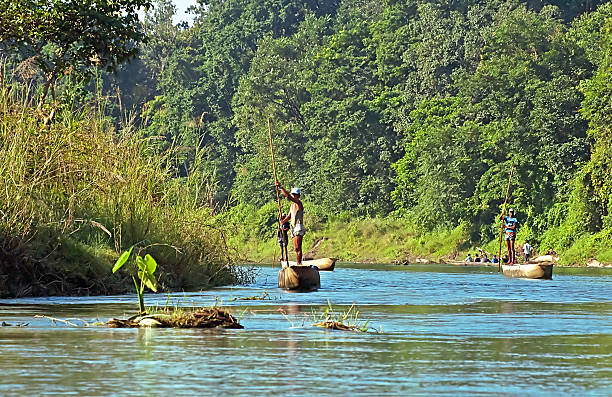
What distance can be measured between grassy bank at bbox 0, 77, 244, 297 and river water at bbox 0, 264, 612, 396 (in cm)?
114

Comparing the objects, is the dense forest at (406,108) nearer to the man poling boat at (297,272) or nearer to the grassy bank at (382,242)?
the grassy bank at (382,242)

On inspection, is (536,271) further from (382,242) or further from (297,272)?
(382,242)

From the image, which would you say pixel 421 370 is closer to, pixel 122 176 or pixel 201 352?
pixel 201 352

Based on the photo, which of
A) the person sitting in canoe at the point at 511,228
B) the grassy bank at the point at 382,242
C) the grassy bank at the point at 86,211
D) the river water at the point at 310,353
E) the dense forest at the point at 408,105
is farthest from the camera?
the dense forest at the point at 408,105

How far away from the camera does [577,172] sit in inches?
2463

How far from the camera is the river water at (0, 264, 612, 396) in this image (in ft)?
35.0

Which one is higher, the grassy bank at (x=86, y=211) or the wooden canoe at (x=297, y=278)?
the grassy bank at (x=86, y=211)

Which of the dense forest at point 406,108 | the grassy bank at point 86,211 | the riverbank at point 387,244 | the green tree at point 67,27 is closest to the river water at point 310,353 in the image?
the grassy bank at point 86,211

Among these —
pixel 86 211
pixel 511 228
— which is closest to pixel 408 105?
pixel 511 228

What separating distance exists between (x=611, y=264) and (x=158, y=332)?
44.3 metres

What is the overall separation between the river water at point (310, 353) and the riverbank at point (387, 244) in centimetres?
4193

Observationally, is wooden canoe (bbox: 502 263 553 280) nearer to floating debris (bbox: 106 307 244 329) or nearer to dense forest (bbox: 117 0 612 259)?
dense forest (bbox: 117 0 612 259)

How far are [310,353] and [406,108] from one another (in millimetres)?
65336

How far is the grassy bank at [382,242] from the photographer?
60.4 metres
